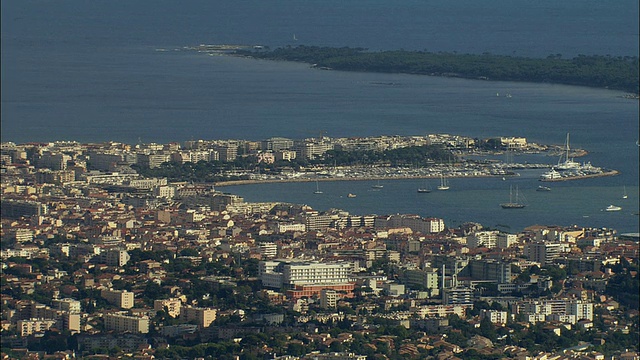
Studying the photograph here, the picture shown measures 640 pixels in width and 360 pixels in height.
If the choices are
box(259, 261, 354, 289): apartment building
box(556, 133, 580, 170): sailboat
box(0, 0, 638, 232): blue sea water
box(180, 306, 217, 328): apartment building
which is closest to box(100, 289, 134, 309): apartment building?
box(180, 306, 217, 328): apartment building

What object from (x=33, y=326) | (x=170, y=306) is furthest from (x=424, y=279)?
(x=33, y=326)

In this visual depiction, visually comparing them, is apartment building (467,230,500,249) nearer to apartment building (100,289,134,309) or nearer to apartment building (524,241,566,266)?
apartment building (524,241,566,266)

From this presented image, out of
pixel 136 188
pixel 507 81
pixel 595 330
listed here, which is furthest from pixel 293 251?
pixel 507 81

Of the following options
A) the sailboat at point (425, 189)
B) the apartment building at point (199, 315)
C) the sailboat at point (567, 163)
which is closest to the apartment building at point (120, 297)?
the apartment building at point (199, 315)

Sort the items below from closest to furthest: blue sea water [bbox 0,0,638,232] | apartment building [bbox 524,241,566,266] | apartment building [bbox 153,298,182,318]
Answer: apartment building [bbox 153,298,182,318]
apartment building [bbox 524,241,566,266]
blue sea water [bbox 0,0,638,232]

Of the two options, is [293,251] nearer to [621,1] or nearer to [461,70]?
[461,70]

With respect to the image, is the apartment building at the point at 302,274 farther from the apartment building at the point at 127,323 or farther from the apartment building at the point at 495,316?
the apartment building at the point at 127,323
